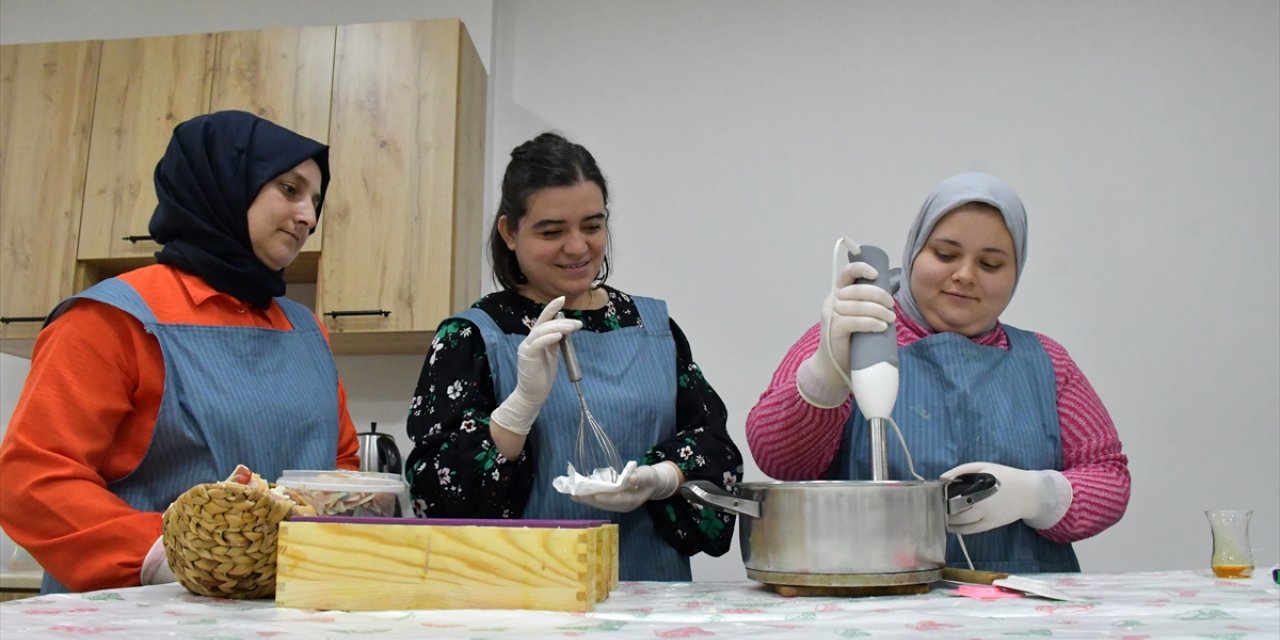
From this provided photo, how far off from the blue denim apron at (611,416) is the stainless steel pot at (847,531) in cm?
42

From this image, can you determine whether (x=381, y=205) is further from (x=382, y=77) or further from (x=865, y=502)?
(x=865, y=502)

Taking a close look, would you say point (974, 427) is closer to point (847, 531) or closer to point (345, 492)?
point (847, 531)

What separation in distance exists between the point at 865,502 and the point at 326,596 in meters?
0.45

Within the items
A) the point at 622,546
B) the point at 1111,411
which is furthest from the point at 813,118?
the point at 622,546

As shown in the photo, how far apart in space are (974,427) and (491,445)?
0.58m

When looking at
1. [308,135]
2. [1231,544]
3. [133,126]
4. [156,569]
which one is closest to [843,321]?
[1231,544]

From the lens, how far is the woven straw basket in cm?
86

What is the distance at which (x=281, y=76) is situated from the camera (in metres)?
2.51

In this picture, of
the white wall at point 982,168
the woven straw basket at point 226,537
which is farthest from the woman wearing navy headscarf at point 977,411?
the white wall at point 982,168

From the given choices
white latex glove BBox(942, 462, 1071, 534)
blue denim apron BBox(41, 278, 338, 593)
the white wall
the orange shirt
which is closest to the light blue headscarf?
white latex glove BBox(942, 462, 1071, 534)

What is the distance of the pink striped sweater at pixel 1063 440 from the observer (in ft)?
3.89

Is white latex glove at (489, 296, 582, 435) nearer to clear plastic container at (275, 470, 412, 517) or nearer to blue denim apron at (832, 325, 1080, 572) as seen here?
clear plastic container at (275, 470, 412, 517)

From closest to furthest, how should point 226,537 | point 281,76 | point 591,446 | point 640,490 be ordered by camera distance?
point 226,537
point 640,490
point 591,446
point 281,76

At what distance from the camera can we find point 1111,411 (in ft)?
7.66
